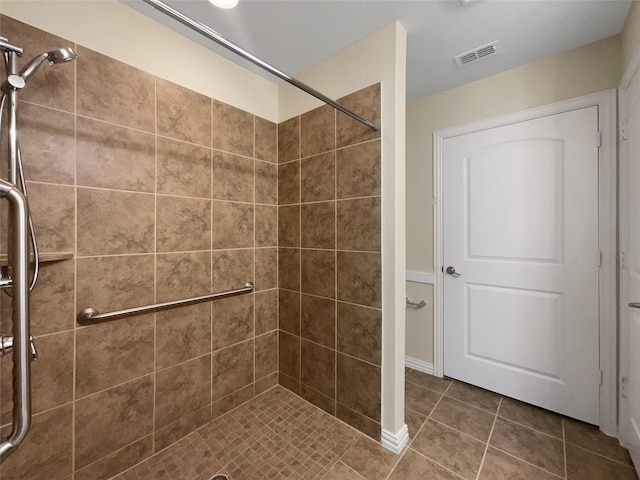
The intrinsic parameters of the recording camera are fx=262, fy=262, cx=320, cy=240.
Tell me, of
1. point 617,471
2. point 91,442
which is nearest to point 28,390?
point 91,442

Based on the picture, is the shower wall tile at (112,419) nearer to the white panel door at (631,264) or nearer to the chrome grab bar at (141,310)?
the chrome grab bar at (141,310)

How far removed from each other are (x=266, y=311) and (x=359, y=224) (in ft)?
3.11

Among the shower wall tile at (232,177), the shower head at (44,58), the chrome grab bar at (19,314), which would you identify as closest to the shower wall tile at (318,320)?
the shower wall tile at (232,177)

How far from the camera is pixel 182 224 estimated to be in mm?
1464

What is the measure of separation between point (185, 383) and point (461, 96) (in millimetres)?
2670

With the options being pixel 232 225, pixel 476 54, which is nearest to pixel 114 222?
pixel 232 225

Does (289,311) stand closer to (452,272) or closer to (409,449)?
(409,449)

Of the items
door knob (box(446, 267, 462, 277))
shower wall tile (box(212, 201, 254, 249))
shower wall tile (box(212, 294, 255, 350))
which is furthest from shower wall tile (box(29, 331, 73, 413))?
door knob (box(446, 267, 462, 277))

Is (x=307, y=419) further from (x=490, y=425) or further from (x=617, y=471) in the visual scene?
(x=617, y=471)

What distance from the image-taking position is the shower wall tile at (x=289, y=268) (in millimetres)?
1837

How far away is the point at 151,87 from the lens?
1353 millimetres

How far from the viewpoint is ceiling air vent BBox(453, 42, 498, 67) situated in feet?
5.08

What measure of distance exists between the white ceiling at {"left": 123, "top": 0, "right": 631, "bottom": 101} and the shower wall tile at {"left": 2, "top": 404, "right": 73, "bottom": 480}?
1.90 m

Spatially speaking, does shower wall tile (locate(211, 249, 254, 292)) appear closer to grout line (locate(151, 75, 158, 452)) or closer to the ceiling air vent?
grout line (locate(151, 75, 158, 452))
